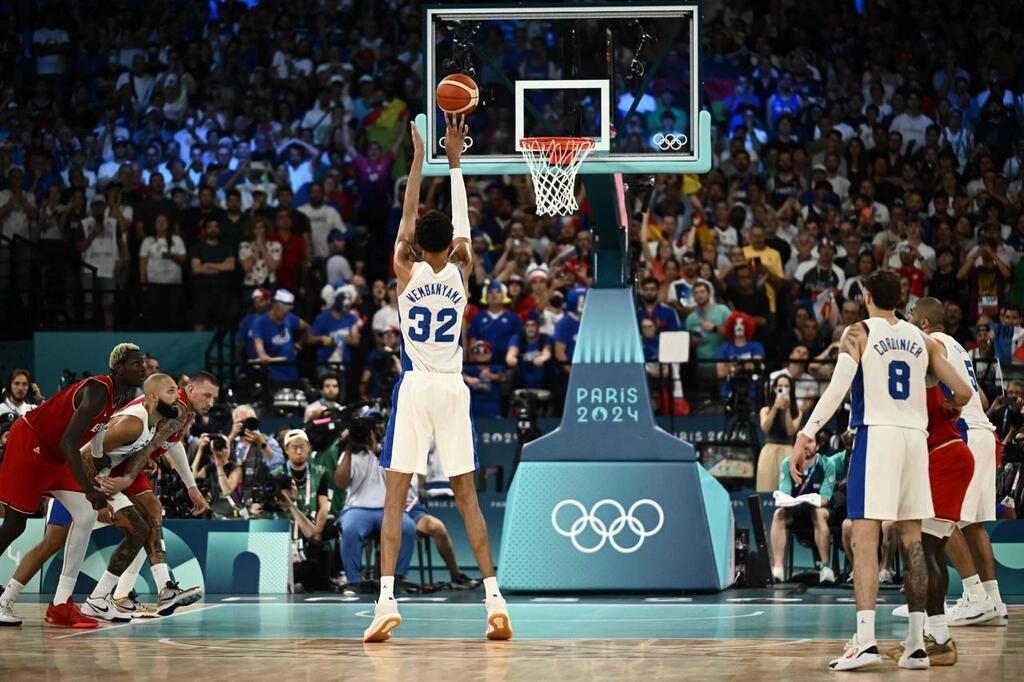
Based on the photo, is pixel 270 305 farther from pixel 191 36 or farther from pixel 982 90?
pixel 982 90

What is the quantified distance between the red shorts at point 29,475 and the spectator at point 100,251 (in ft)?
30.1

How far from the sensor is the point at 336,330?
18484 millimetres

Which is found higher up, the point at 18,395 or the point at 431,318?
the point at 431,318

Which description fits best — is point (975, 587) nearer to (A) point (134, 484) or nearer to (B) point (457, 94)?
(B) point (457, 94)

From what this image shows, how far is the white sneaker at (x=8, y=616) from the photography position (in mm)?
10711

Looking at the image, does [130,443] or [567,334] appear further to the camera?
[567,334]

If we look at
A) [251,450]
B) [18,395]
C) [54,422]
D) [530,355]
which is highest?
[530,355]

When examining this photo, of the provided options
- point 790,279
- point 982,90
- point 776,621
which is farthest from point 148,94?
point 776,621

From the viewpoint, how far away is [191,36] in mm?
24094

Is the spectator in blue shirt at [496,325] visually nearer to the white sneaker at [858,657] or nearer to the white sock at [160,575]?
the white sock at [160,575]

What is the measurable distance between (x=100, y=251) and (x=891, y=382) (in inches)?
540

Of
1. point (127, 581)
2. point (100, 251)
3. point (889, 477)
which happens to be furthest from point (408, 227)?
point (100, 251)

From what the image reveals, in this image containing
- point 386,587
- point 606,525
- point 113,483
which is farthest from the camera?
point 606,525

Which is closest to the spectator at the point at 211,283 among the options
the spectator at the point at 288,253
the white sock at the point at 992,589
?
the spectator at the point at 288,253
